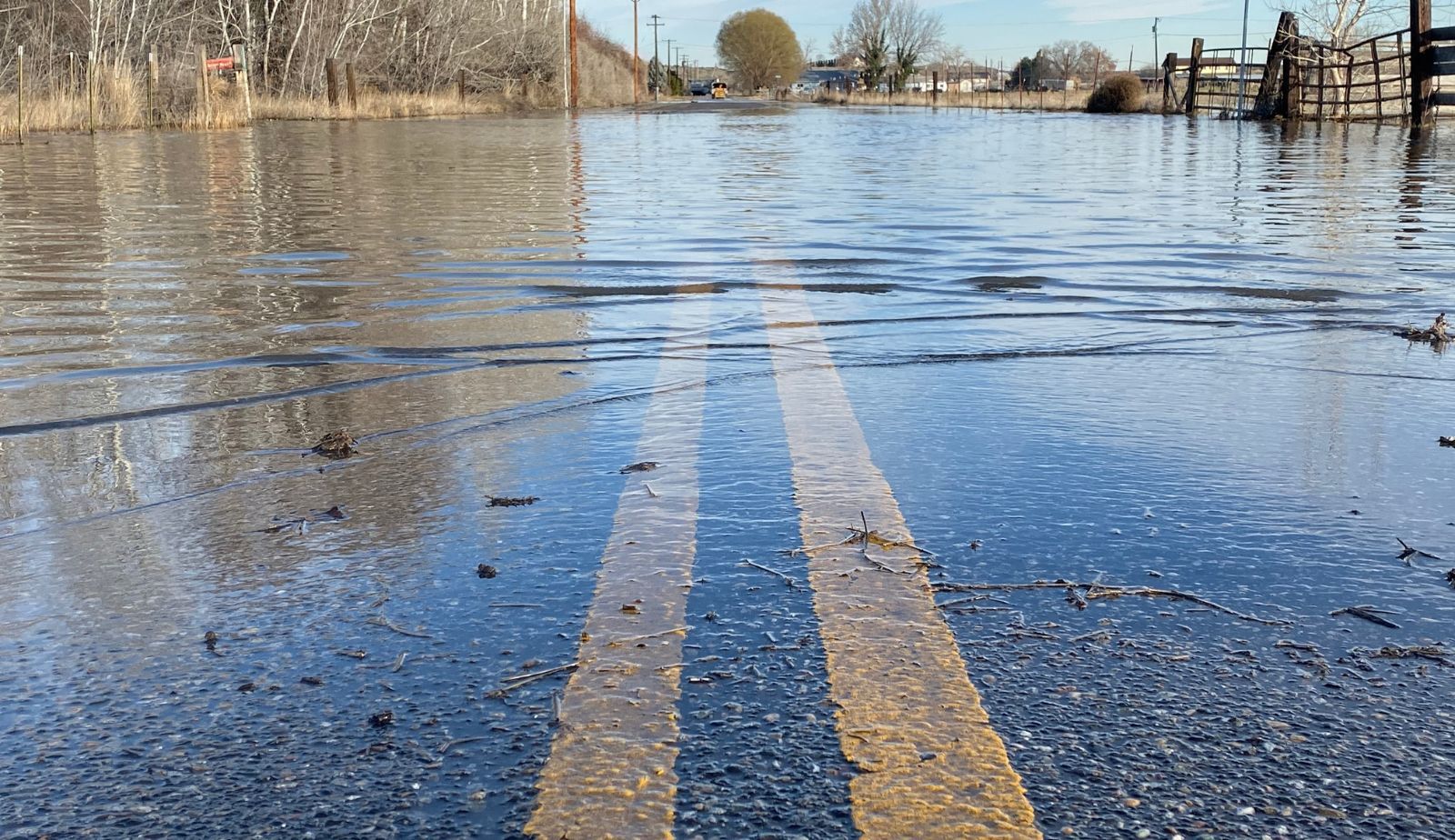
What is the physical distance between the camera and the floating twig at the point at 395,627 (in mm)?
2121

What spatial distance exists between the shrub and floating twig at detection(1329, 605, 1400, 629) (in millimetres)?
48688

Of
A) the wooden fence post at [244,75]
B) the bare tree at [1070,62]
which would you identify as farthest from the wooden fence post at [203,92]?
the bare tree at [1070,62]

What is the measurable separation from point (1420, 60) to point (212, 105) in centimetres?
2355

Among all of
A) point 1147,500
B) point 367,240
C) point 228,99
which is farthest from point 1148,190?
point 228,99

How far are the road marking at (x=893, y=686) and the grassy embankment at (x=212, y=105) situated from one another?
918 inches

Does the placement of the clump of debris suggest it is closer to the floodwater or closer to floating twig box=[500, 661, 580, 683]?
the floodwater

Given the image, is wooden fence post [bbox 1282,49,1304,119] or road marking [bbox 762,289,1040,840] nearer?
road marking [bbox 762,289,1040,840]

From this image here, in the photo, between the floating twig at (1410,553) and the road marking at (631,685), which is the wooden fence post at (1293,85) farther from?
the road marking at (631,685)

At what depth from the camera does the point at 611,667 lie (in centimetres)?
199

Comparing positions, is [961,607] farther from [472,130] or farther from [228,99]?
[228,99]

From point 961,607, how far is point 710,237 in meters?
6.38

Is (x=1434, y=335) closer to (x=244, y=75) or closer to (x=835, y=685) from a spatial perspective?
(x=835, y=685)

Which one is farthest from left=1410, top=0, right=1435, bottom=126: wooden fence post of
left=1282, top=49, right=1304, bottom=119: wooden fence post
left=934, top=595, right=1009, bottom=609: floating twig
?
left=934, top=595, right=1009, bottom=609: floating twig

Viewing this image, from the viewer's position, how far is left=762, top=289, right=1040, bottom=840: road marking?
1.60 metres
